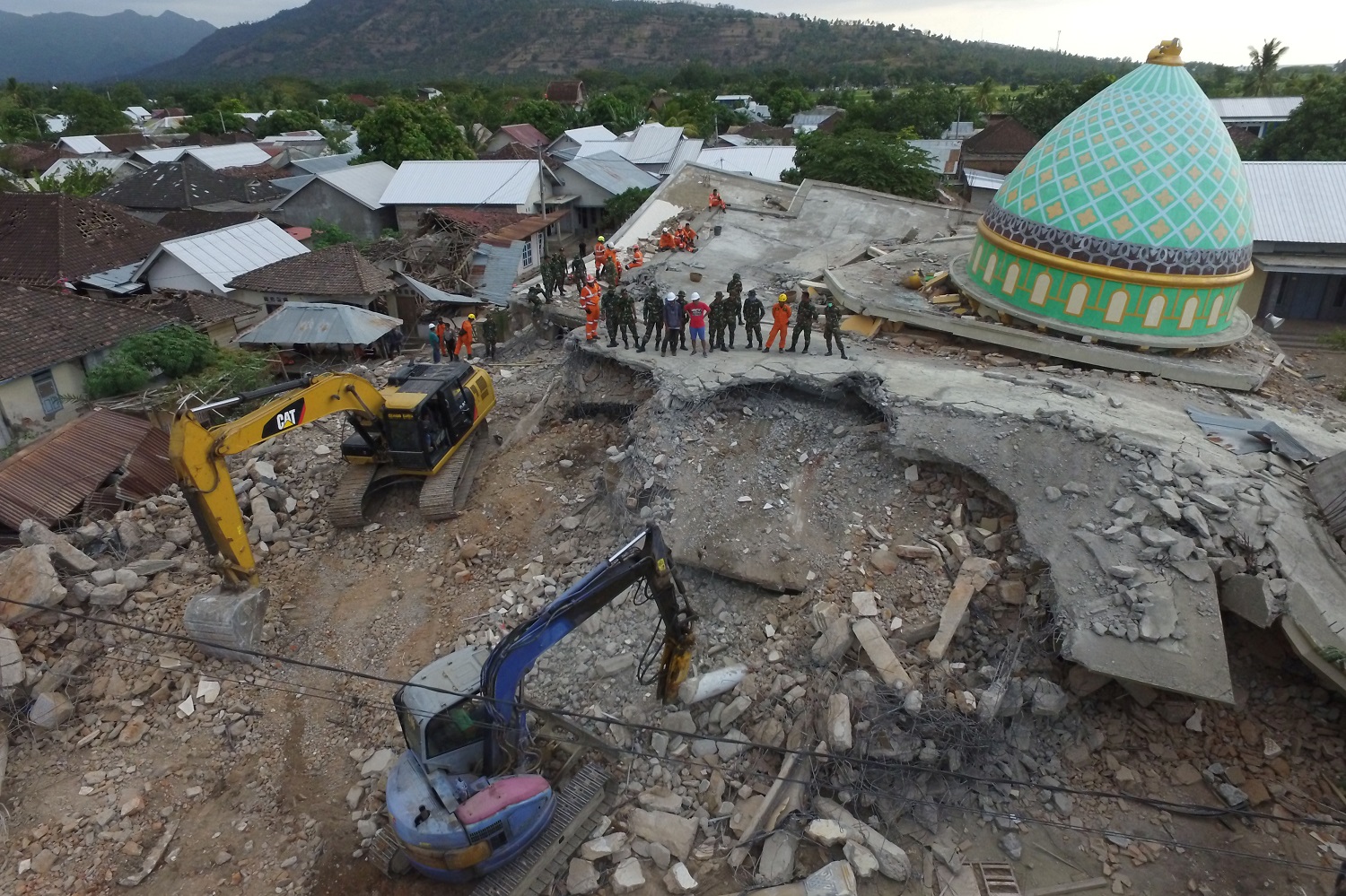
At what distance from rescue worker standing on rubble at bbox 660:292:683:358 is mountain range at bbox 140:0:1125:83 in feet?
385

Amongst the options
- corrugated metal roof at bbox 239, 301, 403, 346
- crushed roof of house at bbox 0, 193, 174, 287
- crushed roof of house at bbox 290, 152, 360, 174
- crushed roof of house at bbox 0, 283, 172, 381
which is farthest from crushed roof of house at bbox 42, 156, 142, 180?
corrugated metal roof at bbox 239, 301, 403, 346

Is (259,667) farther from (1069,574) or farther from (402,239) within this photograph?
(402,239)

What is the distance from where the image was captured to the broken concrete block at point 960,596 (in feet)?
28.2

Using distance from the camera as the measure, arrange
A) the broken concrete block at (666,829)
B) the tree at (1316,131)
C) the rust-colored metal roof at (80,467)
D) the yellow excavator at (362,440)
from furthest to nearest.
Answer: the tree at (1316,131)
the rust-colored metal roof at (80,467)
the yellow excavator at (362,440)
the broken concrete block at (666,829)

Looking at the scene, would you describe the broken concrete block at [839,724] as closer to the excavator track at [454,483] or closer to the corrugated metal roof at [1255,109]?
the excavator track at [454,483]

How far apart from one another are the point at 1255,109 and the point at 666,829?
6226 cm

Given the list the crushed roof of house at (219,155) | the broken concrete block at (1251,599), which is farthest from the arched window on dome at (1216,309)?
the crushed roof of house at (219,155)

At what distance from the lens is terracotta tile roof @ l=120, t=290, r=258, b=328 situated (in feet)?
73.7

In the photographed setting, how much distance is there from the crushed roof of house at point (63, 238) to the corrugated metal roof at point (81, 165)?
1863 cm

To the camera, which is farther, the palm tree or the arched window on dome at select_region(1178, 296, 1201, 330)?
the palm tree

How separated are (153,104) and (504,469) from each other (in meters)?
116

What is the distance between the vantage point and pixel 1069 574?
8758 mm

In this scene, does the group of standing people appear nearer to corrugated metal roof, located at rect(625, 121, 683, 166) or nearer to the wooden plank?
the wooden plank

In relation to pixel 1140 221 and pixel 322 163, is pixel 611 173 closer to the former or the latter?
pixel 322 163
